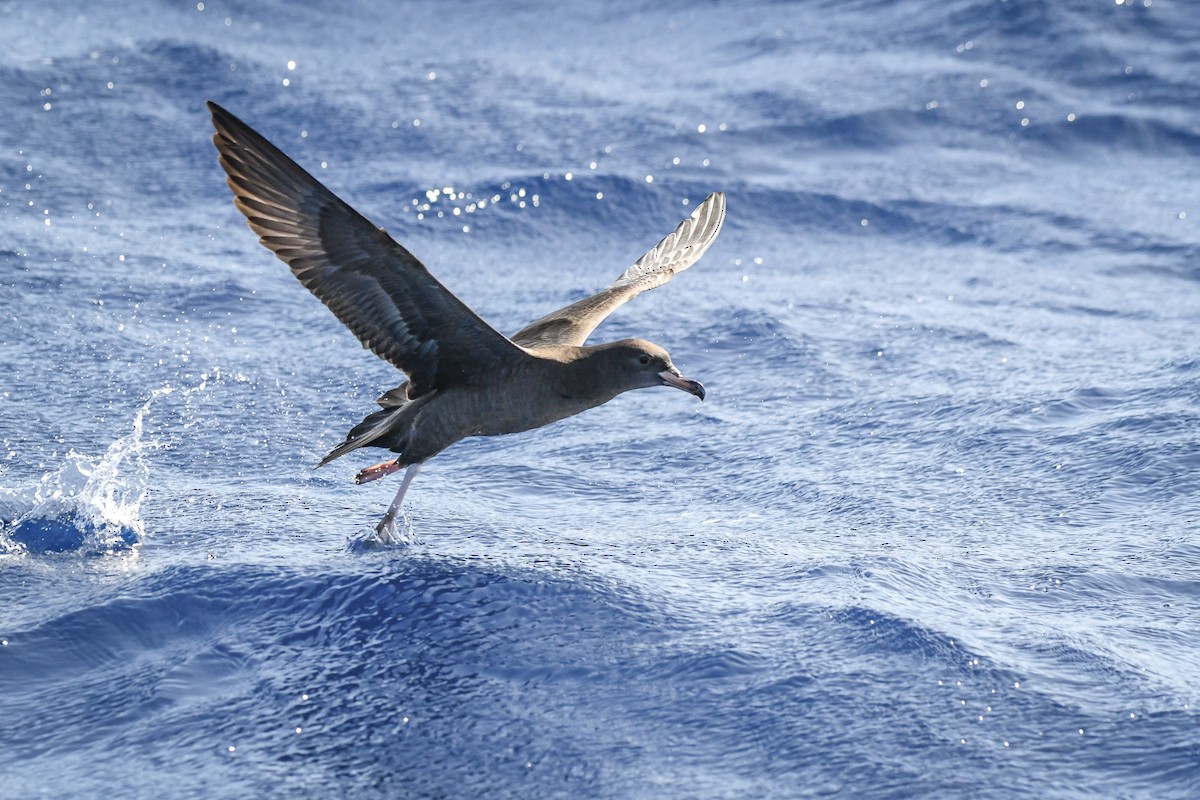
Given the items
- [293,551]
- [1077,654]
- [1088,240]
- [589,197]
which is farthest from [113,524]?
[1088,240]

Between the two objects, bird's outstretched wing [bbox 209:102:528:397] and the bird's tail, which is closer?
bird's outstretched wing [bbox 209:102:528:397]

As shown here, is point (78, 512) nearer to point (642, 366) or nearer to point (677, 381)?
point (642, 366)

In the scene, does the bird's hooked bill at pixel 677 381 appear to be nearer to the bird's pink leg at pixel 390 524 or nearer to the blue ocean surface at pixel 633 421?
the blue ocean surface at pixel 633 421

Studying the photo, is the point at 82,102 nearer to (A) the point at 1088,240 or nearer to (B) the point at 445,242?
(B) the point at 445,242

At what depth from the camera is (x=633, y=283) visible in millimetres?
8039

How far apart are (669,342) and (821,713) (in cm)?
510

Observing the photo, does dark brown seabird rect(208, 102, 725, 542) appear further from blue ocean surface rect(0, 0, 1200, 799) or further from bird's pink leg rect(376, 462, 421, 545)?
blue ocean surface rect(0, 0, 1200, 799)

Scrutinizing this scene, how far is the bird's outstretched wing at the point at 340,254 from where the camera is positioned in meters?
6.07

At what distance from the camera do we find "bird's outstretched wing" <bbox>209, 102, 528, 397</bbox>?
6070mm

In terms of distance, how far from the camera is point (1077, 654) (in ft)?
19.5

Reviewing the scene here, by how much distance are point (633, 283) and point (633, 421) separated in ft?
4.05

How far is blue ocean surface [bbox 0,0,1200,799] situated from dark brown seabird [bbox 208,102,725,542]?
581 mm

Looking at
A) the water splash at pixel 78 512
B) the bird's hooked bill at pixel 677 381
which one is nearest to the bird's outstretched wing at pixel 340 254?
the bird's hooked bill at pixel 677 381

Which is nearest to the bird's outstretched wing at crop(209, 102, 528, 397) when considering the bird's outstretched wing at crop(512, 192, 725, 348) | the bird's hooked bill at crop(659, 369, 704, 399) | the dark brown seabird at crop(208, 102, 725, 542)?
the dark brown seabird at crop(208, 102, 725, 542)
